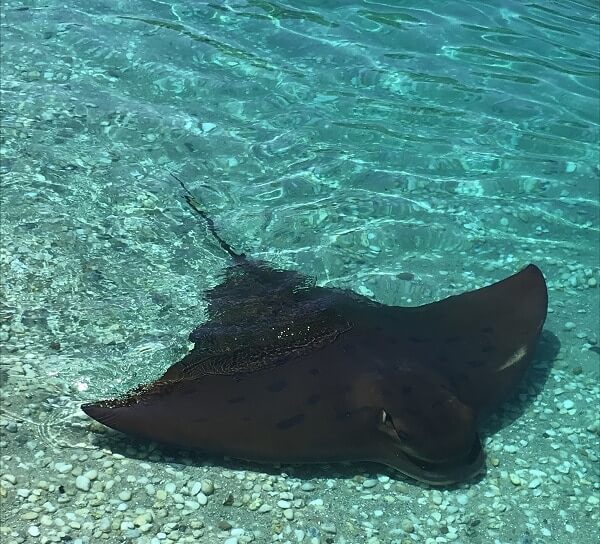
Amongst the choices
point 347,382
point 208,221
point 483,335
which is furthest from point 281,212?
point 347,382

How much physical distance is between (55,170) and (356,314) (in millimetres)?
3700

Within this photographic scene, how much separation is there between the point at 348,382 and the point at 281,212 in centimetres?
298

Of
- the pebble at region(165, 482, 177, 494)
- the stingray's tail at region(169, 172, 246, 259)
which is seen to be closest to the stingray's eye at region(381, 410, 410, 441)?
the pebble at region(165, 482, 177, 494)

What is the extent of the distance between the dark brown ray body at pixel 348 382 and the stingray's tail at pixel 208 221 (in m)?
0.78

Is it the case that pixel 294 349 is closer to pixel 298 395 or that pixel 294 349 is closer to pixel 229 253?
pixel 298 395

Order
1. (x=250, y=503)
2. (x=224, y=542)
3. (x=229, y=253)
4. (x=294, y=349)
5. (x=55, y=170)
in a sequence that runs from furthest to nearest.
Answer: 1. (x=55, y=170)
2. (x=229, y=253)
3. (x=294, y=349)
4. (x=250, y=503)
5. (x=224, y=542)

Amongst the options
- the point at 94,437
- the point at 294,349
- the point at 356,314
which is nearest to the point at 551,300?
the point at 356,314

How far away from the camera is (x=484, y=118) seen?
29.0 feet

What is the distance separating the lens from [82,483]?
4086 millimetres

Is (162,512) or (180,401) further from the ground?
(180,401)

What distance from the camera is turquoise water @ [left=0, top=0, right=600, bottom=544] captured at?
166 inches

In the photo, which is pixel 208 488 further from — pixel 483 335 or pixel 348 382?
pixel 483 335

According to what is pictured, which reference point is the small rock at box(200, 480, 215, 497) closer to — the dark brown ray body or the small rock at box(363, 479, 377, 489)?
the dark brown ray body

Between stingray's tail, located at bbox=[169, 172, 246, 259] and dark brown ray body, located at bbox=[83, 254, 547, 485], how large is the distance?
2.56 feet
